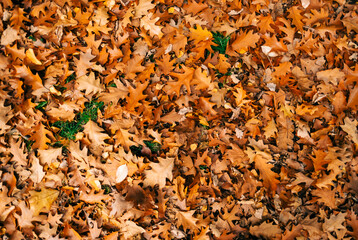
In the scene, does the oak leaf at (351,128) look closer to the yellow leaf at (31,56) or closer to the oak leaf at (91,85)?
the oak leaf at (91,85)

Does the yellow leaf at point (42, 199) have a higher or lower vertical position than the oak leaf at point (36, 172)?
lower

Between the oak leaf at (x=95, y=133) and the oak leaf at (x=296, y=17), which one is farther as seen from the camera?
the oak leaf at (x=296, y=17)

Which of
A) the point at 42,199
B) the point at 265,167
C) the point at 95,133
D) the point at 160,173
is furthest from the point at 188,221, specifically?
the point at 42,199

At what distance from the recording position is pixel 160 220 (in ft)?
7.19

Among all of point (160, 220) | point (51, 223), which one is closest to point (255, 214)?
point (160, 220)

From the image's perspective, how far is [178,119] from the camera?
233 cm

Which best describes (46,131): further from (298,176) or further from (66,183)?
(298,176)

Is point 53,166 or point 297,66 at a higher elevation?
point 297,66

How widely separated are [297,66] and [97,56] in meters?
1.76

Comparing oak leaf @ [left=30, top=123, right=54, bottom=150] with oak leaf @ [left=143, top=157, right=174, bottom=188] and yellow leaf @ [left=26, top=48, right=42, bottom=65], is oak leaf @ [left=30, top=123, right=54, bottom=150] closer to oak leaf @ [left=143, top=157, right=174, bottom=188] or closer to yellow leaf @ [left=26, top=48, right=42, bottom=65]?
yellow leaf @ [left=26, top=48, right=42, bottom=65]

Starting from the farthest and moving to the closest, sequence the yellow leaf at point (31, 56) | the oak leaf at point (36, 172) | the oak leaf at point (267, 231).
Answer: the yellow leaf at point (31, 56) < the oak leaf at point (36, 172) < the oak leaf at point (267, 231)

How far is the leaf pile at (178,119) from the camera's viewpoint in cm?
217

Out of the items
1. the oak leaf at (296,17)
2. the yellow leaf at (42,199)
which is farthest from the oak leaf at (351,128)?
the yellow leaf at (42,199)

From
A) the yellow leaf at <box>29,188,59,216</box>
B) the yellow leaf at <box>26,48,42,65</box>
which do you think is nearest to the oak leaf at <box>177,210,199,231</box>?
the yellow leaf at <box>29,188,59,216</box>
